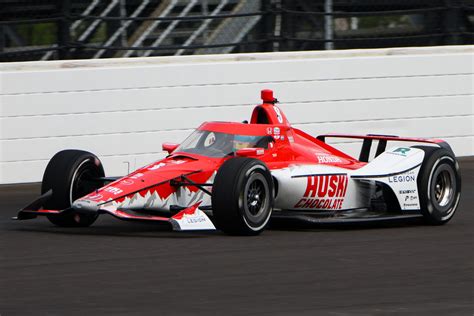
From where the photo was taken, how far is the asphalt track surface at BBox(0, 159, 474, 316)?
5.91m

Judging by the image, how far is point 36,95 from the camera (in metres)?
11.9

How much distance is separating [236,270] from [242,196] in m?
1.26

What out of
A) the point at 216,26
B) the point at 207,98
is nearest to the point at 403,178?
the point at 207,98

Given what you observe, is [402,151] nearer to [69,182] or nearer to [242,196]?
[242,196]

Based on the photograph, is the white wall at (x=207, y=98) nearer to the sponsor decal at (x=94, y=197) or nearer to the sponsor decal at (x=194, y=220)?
the sponsor decal at (x=94, y=197)

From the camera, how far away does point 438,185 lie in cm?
966

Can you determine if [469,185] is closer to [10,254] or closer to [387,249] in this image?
[387,249]

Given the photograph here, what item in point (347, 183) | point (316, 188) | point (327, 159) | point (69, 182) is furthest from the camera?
point (327, 159)

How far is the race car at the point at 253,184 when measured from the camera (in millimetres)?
8320

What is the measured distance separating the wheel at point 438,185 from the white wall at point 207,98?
366 cm

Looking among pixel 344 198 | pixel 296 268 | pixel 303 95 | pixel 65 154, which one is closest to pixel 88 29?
pixel 303 95

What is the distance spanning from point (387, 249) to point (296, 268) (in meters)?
1.17

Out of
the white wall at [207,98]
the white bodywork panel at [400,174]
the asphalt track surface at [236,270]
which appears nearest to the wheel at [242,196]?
the asphalt track surface at [236,270]

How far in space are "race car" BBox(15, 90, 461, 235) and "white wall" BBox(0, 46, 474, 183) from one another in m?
2.86
